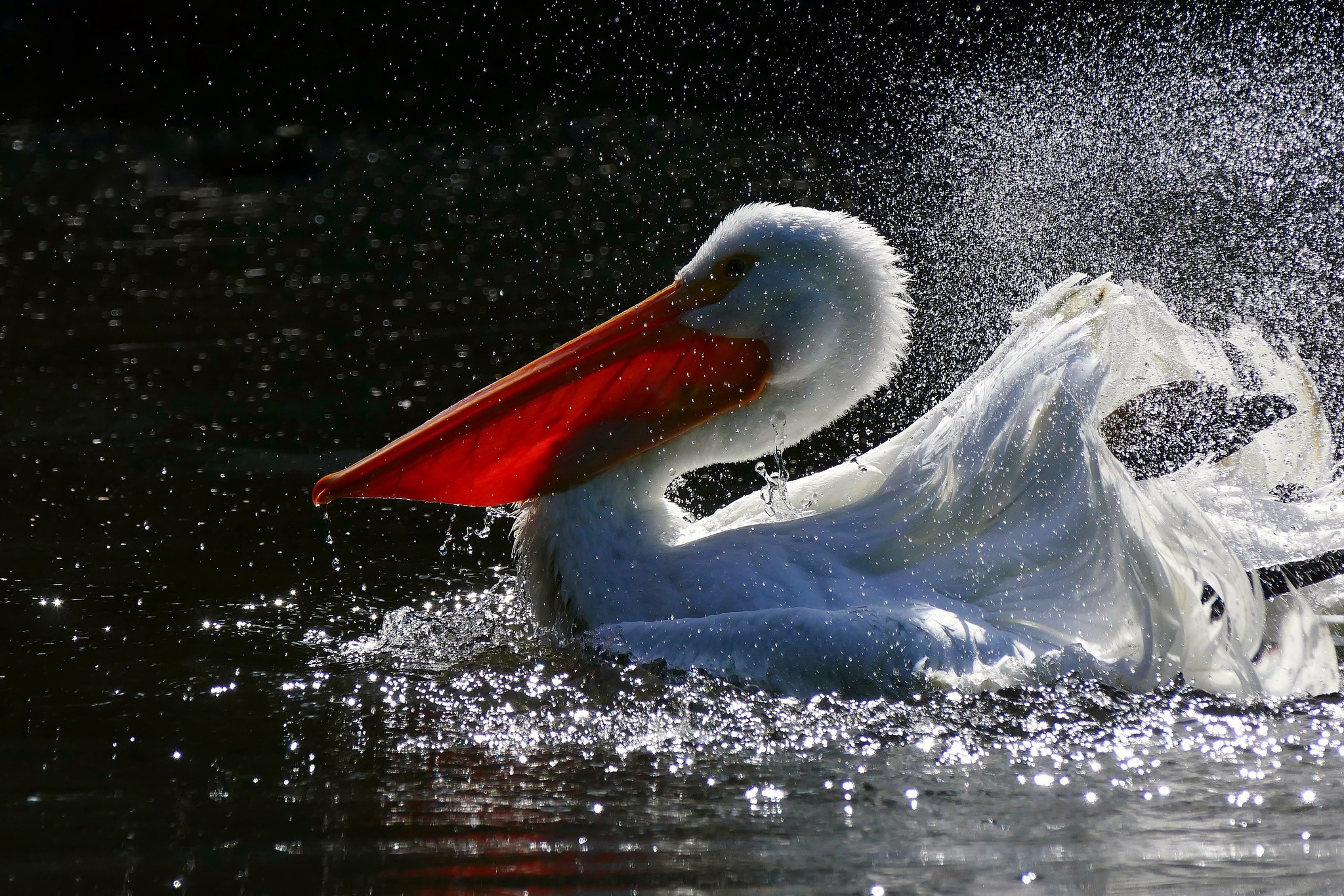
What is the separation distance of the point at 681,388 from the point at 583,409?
0.95ft

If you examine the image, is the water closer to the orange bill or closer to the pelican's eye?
the orange bill

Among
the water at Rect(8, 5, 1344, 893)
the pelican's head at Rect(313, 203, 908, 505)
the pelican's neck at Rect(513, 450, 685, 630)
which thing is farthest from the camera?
the pelican's head at Rect(313, 203, 908, 505)

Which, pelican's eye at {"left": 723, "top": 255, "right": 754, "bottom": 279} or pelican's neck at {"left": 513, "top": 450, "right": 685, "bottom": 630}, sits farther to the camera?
pelican's eye at {"left": 723, "top": 255, "right": 754, "bottom": 279}

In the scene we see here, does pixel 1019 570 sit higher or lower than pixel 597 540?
lower

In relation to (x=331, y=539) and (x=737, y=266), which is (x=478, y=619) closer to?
(x=331, y=539)

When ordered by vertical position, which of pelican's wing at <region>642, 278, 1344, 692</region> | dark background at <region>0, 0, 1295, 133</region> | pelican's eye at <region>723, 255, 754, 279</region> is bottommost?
pelican's wing at <region>642, 278, 1344, 692</region>

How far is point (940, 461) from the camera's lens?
154 inches

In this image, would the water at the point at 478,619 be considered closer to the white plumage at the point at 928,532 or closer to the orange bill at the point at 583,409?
the white plumage at the point at 928,532

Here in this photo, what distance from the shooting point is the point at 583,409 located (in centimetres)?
416

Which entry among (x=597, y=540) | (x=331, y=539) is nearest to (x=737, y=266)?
(x=597, y=540)

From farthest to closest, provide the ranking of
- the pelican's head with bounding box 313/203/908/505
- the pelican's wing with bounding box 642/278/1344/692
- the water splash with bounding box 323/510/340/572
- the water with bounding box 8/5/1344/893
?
the water splash with bounding box 323/510/340/572 → the pelican's head with bounding box 313/203/908/505 → the pelican's wing with bounding box 642/278/1344/692 → the water with bounding box 8/5/1344/893

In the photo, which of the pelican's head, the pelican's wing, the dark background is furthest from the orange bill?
the dark background

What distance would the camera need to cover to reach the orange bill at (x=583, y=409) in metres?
4.12

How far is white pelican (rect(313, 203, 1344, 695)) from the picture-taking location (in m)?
3.59
